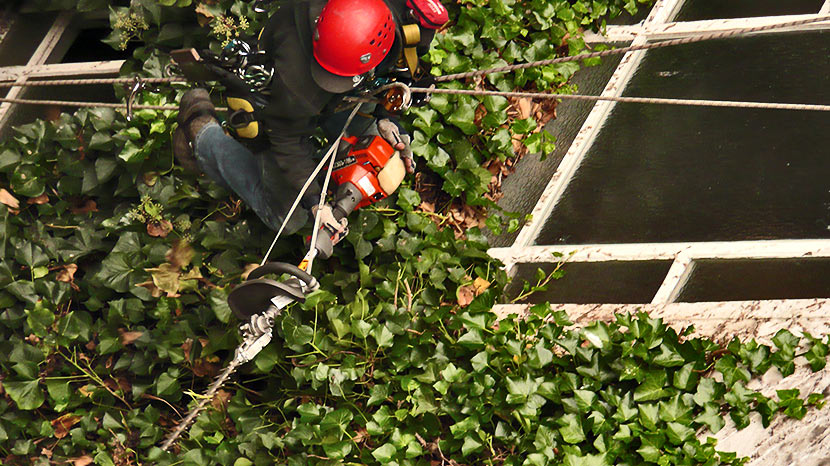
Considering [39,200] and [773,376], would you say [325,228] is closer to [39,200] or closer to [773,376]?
[773,376]

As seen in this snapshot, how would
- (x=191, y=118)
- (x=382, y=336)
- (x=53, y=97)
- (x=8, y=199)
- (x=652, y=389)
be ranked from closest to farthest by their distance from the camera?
(x=652, y=389) → (x=382, y=336) → (x=191, y=118) → (x=8, y=199) → (x=53, y=97)

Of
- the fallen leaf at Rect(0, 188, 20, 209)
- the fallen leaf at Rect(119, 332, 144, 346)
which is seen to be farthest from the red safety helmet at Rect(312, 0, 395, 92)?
the fallen leaf at Rect(0, 188, 20, 209)

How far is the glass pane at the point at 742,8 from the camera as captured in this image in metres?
3.26

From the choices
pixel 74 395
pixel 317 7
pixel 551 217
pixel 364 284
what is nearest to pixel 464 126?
pixel 551 217

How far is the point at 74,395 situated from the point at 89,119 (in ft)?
4.48

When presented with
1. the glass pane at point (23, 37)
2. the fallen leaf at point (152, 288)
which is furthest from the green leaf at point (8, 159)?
the fallen leaf at point (152, 288)

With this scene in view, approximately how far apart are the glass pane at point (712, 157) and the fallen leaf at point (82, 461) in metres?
2.34

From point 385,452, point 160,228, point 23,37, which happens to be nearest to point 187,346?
point 160,228

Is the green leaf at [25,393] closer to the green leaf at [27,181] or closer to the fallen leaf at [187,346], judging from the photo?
the fallen leaf at [187,346]

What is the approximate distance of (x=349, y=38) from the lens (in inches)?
90.8

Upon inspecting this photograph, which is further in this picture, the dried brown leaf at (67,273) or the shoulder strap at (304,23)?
the dried brown leaf at (67,273)

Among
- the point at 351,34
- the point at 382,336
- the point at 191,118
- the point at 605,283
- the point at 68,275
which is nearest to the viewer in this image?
the point at 351,34

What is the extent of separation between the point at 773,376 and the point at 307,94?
1856 mm

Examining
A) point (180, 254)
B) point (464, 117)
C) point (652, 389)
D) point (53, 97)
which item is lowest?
point (652, 389)
